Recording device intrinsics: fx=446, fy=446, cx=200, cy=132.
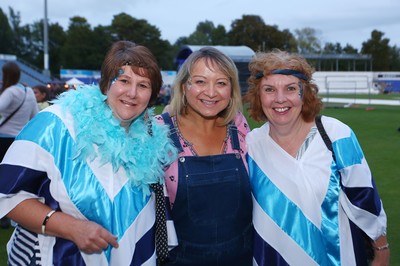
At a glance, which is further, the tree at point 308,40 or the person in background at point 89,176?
the tree at point 308,40

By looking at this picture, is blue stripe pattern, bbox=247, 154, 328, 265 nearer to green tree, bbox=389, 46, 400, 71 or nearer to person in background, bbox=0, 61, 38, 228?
person in background, bbox=0, 61, 38, 228

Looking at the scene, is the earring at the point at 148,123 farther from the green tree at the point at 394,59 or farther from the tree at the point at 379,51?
the green tree at the point at 394,59

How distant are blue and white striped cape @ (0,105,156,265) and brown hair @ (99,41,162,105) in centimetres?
29

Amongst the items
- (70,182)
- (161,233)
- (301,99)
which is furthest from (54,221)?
Answer: (301,99)

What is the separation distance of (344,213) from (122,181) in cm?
128

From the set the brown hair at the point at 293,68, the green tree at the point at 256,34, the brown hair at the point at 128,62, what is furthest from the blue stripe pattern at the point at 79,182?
the green tree at the point at 256,34

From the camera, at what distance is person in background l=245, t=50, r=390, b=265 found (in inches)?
97.7

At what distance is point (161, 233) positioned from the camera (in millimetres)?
2344

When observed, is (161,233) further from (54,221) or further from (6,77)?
(6,77)

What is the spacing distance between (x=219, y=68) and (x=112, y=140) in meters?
0.86

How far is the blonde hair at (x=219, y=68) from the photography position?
2730mm

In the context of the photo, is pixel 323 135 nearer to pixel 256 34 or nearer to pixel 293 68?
pixel 293 68

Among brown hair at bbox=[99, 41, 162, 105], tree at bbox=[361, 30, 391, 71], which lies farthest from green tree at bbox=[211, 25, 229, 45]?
brown hair at bbox=[99, 41, 162, 105]

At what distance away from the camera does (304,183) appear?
8.20 ft
